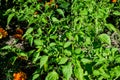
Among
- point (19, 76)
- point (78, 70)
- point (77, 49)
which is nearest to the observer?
point (78, 70)

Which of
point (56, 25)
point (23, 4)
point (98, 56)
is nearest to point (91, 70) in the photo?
point (98, 56)

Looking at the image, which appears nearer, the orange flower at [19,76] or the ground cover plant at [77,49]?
the ground cover plant at [77,49]

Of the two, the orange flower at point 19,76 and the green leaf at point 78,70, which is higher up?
the green leaf at point 78,70

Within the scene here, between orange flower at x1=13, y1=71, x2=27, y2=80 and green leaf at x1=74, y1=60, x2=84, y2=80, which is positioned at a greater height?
green leaf at x1=74, y1=60, x2=84, y2=80

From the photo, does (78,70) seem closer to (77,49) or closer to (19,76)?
(77,49)

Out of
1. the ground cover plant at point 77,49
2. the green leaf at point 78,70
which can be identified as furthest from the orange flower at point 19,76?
the green leaf at point 78,70

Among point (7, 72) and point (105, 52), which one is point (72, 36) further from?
point (7, 72)

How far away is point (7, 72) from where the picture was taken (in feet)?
9.83

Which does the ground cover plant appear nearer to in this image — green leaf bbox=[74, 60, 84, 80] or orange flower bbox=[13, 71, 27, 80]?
green leaf bbox=[74, 60, 84, 80]

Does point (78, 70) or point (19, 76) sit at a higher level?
point (78, 70)

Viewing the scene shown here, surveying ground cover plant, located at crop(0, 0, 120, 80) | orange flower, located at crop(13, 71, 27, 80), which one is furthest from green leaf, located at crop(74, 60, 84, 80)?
orange flower, located at crop(13, 71, 27, 80)

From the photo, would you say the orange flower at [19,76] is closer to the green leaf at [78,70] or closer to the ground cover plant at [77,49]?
the ground cover plant at [77,49]

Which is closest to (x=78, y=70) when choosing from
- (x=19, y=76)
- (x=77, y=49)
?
(x=77, y=49)

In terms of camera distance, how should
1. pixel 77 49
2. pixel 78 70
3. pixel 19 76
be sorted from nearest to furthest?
pixel 78 70
pixel 77 49
pixel 19 76
